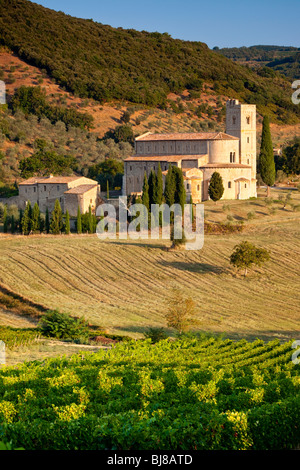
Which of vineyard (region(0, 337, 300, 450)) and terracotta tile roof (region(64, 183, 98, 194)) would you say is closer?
vineyard (region(0, 337, 300, 450))

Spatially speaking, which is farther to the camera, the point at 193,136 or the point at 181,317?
the point at 193,136

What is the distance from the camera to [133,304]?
34469 mm

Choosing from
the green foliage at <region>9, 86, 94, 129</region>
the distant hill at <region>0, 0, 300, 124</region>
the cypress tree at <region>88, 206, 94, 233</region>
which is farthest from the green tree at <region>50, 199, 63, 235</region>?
the distant hill at <region>0, 0, 300, 124</region>

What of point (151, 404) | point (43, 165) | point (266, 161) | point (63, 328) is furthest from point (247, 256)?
point (43, 165)

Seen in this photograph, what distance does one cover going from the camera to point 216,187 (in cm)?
5366

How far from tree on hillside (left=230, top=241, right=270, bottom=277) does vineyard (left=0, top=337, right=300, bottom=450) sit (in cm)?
1853

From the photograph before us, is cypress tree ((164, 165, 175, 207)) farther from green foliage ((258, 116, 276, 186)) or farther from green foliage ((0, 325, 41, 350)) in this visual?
green foliage ((0, 325, 41, 350))

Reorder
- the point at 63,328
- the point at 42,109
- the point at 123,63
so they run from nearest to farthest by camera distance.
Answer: the point at 63,328, the point at 42,109, the point at 123,63

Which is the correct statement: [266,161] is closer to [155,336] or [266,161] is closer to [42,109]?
[155,336]

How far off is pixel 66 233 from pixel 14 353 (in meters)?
27.6

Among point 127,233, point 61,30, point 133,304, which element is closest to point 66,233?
point 127,233

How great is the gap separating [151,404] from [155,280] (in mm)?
25010

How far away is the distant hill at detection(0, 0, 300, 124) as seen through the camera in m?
107
